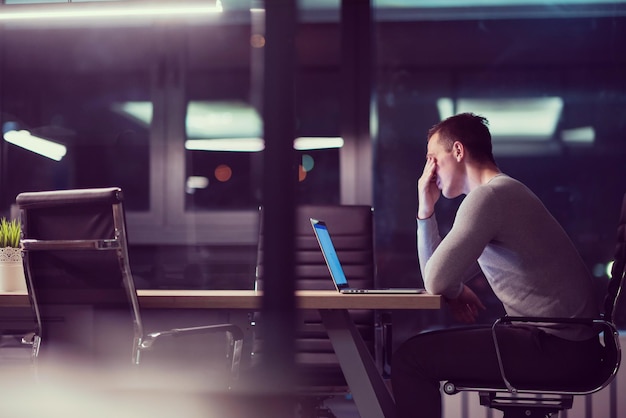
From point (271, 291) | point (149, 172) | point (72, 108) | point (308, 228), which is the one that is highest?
point (72, 108)

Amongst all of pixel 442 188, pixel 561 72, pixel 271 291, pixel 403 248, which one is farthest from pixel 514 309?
pixel 561 72

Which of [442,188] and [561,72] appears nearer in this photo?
[442,188]

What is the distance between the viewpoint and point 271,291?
2.22 ft

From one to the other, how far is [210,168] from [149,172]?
39cm

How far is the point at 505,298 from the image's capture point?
2332 mm

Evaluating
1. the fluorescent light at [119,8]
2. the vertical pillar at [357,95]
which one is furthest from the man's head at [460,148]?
the vertical pillar at [357,95]

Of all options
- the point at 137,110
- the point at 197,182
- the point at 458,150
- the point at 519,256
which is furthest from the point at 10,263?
the point at 137,110

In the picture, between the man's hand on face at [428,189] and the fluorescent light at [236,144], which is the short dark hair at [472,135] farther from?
the fluorescent light at [236,144]

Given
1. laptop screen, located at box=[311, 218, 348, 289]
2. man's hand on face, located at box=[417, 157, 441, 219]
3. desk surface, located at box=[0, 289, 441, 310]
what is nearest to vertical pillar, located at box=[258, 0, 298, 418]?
desk surface, located at box=[0, 289, 441, 310]

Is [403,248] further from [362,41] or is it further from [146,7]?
[146,7]

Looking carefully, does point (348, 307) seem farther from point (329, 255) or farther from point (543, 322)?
point (543, 322)

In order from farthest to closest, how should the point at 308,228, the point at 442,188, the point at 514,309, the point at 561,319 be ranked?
the point at 308,228 → the point at 442,188 → the point at 514,309 → the point at 561,319

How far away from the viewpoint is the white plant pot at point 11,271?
2.66m

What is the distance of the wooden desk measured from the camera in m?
2.15
